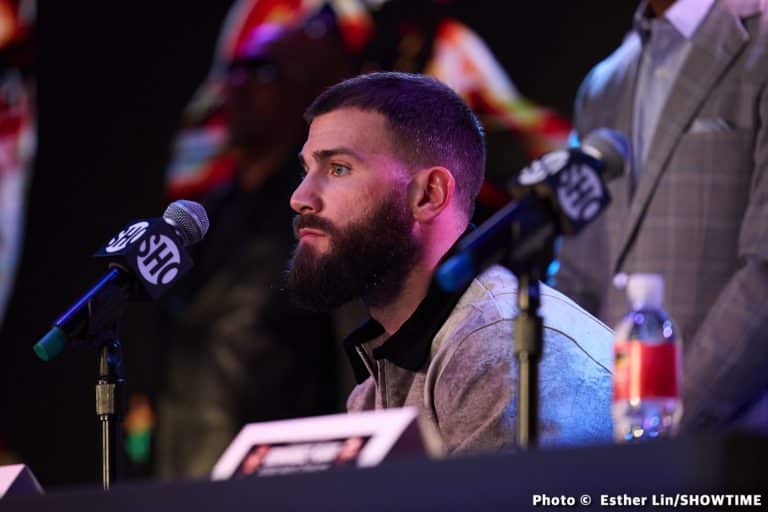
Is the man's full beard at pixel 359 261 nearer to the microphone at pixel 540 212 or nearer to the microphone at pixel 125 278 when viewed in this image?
the microphone at pixel 125 278

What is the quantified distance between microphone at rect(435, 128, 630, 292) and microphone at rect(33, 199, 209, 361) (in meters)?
0.70

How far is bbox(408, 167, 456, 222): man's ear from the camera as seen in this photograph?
2648 mm

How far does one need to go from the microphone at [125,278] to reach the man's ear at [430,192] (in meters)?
0.66

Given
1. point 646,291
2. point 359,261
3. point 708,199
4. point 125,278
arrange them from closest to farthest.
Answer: point 646,291
point 125,278
point 359,261
point 708,199

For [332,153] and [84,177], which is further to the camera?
[84,177]

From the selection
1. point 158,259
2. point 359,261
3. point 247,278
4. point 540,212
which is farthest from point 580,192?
point 247,278

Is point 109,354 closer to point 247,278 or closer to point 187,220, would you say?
point 187,220

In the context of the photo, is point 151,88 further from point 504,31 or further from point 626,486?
point 626,486

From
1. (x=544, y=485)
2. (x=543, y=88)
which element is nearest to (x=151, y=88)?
(x=543, y=88)

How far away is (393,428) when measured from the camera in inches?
52.7

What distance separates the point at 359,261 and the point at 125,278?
67cm

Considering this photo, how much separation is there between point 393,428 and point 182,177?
3.47 metres

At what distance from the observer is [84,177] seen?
5.04m

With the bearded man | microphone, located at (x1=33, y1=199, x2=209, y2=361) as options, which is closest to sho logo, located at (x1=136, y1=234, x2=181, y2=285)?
microphone, located at (x1=33, y1=199, x2=209, y2=361)
